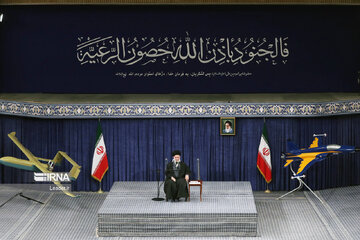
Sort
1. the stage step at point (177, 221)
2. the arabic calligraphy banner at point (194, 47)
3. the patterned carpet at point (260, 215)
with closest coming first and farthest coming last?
1. the stage step at point (177, 221)
2. the patterned carpet at point (260, 215)
3. the arabic calligraphy banner at point (194, 47)

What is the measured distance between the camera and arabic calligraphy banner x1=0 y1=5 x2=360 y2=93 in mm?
16078

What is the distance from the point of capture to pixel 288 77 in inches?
635

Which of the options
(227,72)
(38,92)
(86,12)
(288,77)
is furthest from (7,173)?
(288,77)

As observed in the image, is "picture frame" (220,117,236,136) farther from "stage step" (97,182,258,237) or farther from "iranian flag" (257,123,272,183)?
"stage step" (97,182,258,237)

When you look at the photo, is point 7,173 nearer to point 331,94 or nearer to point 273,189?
point 273,189

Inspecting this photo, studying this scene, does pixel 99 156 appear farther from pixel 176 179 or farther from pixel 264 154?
pixel 264 154

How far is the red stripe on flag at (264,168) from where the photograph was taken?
15.0 m

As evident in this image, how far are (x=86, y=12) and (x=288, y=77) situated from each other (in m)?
3.90

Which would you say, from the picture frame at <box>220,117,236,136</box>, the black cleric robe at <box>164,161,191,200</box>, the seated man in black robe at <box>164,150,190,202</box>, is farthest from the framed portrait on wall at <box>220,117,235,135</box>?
the black cleric robe at <box>164,161,191,200</box>

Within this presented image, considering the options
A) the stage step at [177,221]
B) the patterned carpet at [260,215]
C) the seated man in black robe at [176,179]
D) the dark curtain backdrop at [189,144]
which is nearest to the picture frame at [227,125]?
the dark curtain backdrop at [189,144]

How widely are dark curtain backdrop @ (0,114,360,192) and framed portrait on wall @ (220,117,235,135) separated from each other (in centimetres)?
10

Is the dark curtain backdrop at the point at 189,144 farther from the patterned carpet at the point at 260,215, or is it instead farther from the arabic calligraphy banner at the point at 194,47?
the arabic calligraphy banner at the point at 194,47

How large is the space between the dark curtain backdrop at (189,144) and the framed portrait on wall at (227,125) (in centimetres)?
10

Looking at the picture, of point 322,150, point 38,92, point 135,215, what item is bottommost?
point 135,215
